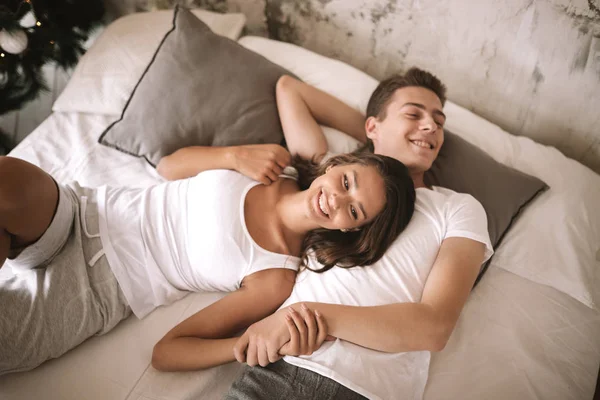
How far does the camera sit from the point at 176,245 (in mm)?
1217

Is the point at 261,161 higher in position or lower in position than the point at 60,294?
higher

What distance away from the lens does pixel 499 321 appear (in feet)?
3.94

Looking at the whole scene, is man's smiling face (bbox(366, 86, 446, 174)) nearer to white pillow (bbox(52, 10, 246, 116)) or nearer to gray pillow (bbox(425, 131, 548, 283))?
gray pillow (bbox(425, 131, 548, 283))

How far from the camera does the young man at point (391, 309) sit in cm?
100

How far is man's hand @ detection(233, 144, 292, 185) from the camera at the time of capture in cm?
129

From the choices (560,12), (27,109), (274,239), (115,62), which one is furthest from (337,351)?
(27,109)

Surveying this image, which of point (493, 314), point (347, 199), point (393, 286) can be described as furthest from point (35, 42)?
point (493, 314)

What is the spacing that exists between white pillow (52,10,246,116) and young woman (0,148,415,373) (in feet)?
1.78

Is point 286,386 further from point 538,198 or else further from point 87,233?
point 538,198

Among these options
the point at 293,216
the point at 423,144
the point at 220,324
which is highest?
the point at 423,144

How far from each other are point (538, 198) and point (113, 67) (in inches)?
65.1

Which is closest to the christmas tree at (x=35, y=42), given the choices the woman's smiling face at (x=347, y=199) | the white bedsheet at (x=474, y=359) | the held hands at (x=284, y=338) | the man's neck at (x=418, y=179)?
the white bedsheet at (x=474, y=359)

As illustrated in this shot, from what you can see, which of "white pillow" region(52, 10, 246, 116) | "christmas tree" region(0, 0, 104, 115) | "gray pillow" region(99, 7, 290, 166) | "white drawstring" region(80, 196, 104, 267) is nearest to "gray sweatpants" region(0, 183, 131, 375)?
"white drawstring" region(80, 196, 104, 267)

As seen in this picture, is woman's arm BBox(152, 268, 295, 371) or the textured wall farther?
the textured wall
